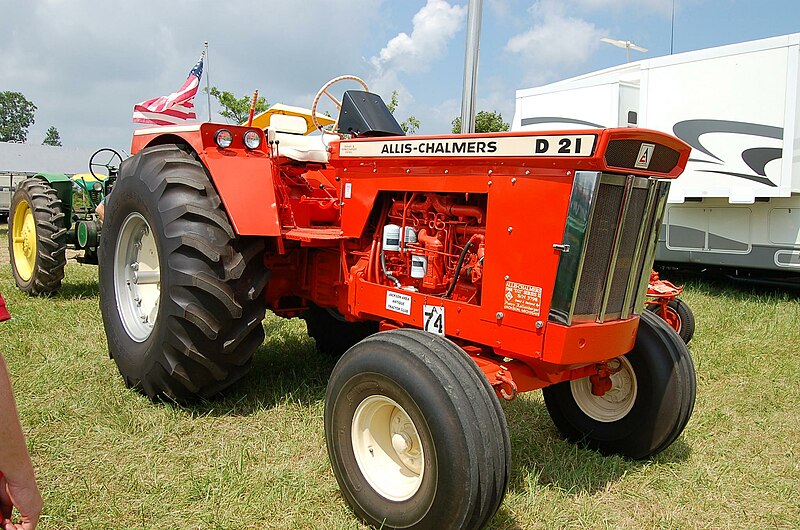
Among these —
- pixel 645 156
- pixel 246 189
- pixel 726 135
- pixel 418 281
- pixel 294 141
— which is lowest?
pixel 418 281

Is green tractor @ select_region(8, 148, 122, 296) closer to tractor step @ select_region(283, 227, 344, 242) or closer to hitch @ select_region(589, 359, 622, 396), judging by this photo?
tractor step @ select_region(283, 227, 344, 242)

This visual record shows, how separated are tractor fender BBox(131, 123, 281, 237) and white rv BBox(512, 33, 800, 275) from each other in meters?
6.08

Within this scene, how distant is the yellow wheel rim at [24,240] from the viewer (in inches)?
300

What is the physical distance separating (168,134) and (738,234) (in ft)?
22.5

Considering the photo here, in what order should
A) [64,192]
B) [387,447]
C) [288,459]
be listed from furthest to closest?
1. [64,192]
2. [288,459]
3. [387,447]

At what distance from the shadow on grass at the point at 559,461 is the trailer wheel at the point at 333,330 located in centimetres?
144

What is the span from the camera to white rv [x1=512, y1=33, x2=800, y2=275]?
24.3ft

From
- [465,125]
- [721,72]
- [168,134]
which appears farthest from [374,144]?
[721,72]

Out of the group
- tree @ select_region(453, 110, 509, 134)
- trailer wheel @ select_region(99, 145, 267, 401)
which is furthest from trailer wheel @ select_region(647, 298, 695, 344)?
tree @ select_region(453, 110, 509, 134)

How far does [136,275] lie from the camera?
4285 mm

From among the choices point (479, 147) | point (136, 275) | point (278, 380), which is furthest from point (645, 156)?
point (136, 275)

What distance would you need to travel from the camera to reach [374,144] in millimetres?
3451

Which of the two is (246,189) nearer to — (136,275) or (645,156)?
(136,275)

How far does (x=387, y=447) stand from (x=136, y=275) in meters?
2.31
